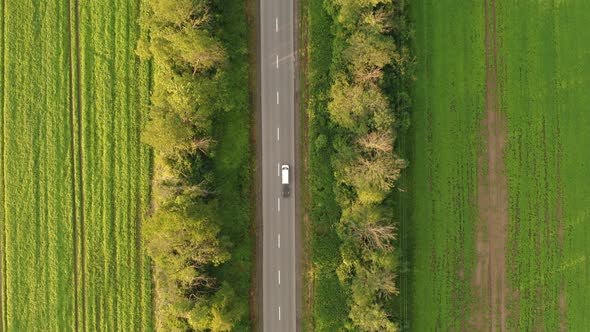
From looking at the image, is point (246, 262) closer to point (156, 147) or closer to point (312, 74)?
point (156, 147)

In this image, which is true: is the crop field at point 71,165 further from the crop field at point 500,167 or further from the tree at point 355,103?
the crop field at point 500,167

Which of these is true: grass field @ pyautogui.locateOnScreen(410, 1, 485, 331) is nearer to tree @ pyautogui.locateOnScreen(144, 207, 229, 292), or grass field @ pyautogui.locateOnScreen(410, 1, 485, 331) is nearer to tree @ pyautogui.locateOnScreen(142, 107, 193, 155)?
tree @ pyautogui.locateOnScreen(144, 207, 229, 292)

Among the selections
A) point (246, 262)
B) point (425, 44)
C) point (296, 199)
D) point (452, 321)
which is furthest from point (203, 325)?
point (425, 44)

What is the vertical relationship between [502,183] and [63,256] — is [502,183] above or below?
above

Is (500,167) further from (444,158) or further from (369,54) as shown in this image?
(369,54)

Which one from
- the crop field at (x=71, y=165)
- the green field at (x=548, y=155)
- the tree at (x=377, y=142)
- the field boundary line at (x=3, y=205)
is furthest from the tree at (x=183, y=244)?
the green field at (x=548, y=155)

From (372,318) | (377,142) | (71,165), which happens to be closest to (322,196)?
(377,142)
